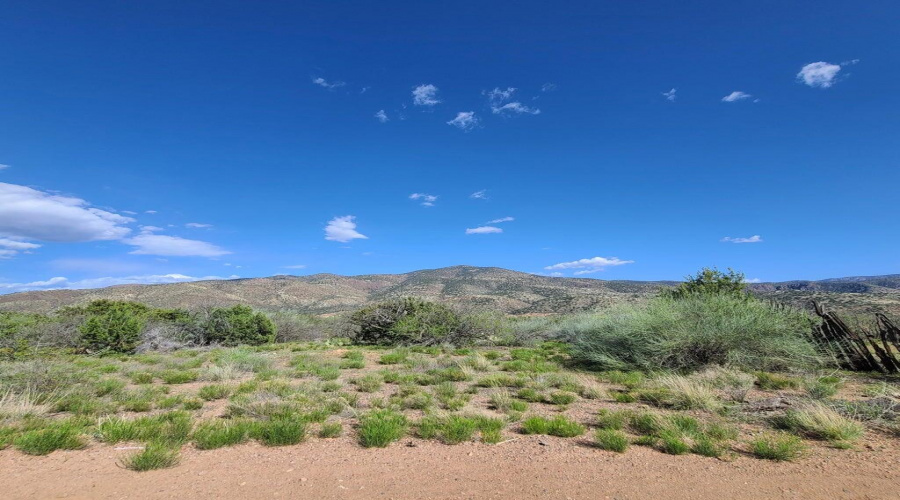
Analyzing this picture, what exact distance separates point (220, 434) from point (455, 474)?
126 inches

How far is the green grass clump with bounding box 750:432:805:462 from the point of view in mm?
4879

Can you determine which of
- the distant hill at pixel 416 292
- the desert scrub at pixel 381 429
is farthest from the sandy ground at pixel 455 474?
the distant hill at pixel 416 292

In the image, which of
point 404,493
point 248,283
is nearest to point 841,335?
point 404,493

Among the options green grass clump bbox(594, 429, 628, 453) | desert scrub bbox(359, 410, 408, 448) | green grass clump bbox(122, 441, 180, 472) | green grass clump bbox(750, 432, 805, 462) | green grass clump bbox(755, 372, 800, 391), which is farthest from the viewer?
green grass clump bbox(755, 372, 800, 391)

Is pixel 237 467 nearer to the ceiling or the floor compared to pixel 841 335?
nearer to the floor

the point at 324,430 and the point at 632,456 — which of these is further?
the point at 324,430

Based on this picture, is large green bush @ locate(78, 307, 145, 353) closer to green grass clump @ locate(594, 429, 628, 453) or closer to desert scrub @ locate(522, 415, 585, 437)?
desert scrub @ locate(522, 415, 585, 437)

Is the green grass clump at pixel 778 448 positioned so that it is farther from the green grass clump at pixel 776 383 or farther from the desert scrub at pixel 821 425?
the green grass clump at pixel 776 383

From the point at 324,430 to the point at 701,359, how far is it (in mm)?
9975

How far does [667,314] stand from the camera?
12.2m

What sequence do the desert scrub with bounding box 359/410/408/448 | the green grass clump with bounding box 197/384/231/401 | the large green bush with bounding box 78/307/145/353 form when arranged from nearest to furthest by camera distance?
the desert scrub with bounding box 359/410/408/448 < the green grass clump with bounding box 197/384/231/401 < the large green bush with bounding box 78/307/145/353

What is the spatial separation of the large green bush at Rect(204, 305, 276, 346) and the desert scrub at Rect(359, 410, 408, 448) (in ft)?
57.9

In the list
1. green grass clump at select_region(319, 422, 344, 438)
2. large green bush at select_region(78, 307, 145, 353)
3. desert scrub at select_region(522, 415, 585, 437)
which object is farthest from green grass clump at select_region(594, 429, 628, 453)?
large green bush at select_region(78, 307, 145, 353)

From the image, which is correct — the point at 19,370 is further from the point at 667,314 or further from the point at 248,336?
the point at 667,314
